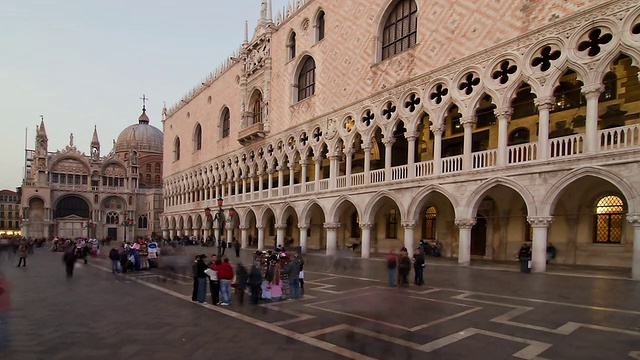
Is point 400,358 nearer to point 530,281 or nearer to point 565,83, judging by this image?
point 530,281

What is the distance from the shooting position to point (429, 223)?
904 inches

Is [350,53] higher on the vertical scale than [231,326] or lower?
higher

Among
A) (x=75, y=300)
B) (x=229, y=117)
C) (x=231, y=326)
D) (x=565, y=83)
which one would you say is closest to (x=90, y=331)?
(x=231, y=326)

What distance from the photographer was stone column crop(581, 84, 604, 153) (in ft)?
43.7

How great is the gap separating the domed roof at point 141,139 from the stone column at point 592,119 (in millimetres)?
80682

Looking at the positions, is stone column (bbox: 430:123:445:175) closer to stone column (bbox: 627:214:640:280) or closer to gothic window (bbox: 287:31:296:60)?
stone column (bbox: 627:214:640:280)

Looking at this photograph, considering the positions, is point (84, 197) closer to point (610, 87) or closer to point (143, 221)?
point (143, 221)

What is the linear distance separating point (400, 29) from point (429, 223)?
1120 centimetres

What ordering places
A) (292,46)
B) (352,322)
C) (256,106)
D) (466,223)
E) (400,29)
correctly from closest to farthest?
1. (352,322)
2. (466,223)
3. (400,29)
4. (292,46)
5. (256,106)

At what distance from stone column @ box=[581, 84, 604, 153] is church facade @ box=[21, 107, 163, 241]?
5479cm

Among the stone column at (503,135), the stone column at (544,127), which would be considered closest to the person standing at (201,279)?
the stone column at (503,135)

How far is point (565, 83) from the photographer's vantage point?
17.8m

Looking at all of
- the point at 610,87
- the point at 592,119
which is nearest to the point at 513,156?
the point at 592,119

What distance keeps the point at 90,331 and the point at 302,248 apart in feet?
63.1
